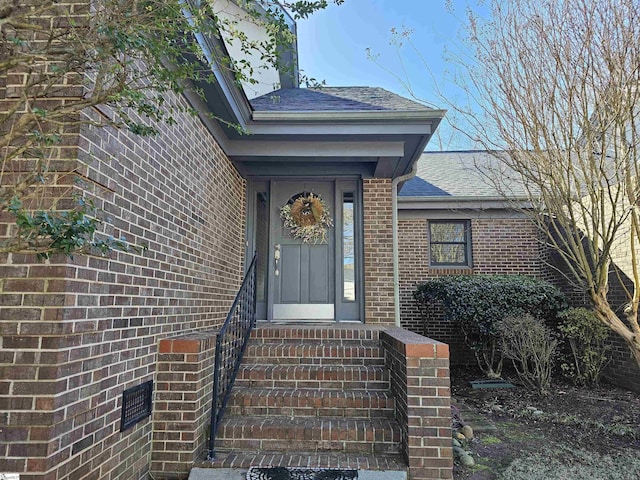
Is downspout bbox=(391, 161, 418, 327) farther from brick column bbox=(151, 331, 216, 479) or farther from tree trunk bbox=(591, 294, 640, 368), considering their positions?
brick column bbox=(151, 331, 216, 479)

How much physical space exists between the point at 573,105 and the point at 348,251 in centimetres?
309

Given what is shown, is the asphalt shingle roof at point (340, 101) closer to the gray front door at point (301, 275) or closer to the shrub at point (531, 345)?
the gray front door at point (301, 275)

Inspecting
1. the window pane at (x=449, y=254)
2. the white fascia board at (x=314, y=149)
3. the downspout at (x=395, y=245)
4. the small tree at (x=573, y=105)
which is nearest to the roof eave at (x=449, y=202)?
the window pane at (x=449, y=254)

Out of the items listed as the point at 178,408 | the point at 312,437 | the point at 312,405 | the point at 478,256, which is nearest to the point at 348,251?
the point at 312,405

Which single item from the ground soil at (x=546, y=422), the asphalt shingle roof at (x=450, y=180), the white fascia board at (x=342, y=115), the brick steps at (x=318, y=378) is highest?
the asphalt shingle roof at (x=450, y=180)

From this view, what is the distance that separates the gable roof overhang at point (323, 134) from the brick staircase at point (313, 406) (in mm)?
2181

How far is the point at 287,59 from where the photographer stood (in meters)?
7.62

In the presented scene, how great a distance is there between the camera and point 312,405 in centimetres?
342

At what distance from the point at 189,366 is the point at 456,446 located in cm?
246

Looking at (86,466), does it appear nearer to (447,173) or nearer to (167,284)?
(167,284)

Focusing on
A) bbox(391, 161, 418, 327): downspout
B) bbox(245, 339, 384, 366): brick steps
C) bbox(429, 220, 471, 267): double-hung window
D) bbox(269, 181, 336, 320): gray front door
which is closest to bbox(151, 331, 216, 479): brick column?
bbox(245, 339, 384, 366): brick steps

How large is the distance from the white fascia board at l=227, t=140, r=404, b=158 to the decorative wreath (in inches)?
34.4

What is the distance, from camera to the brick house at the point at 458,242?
25.5 feet

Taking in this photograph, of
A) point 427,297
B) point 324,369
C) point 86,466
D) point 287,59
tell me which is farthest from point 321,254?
point 287,59
